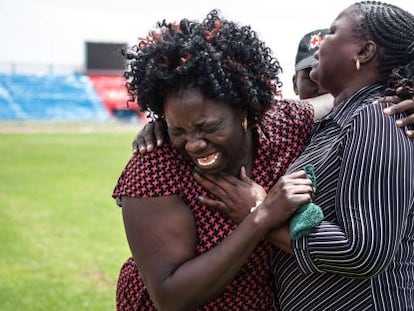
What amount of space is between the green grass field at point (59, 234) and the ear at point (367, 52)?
14.2 ft

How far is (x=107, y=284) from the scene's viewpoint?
22.9 feet

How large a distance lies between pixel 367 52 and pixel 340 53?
4.5 inches

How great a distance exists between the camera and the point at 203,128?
257 centimetres

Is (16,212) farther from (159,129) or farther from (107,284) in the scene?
(159,129)

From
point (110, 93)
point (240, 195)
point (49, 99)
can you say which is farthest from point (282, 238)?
point (110, 93)

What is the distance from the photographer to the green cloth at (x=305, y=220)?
2.46 meters

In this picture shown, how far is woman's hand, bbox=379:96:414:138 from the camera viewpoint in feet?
7.97

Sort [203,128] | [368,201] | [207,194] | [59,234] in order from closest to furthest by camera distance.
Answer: [368,201] < [203,128] < [207,194] < [59,234]

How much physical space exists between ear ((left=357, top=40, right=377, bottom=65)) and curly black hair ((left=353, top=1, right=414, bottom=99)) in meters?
0.02

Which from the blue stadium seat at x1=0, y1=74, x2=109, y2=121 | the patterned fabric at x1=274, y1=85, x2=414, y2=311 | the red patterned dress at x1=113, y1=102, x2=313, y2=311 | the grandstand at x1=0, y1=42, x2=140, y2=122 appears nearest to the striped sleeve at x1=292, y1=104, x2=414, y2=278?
the patterned fabric at x1=274, y1=85, x2=414, y2=311

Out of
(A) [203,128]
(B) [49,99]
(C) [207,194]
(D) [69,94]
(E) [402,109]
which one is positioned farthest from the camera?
(D) [69,94]

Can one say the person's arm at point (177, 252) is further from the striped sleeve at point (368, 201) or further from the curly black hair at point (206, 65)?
the curly black hair at point (206, 65)

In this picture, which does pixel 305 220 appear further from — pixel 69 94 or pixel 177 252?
pixel 69 94

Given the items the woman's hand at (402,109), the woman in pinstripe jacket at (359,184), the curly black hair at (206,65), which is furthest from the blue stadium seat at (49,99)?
the woman's hand at (402,109)
